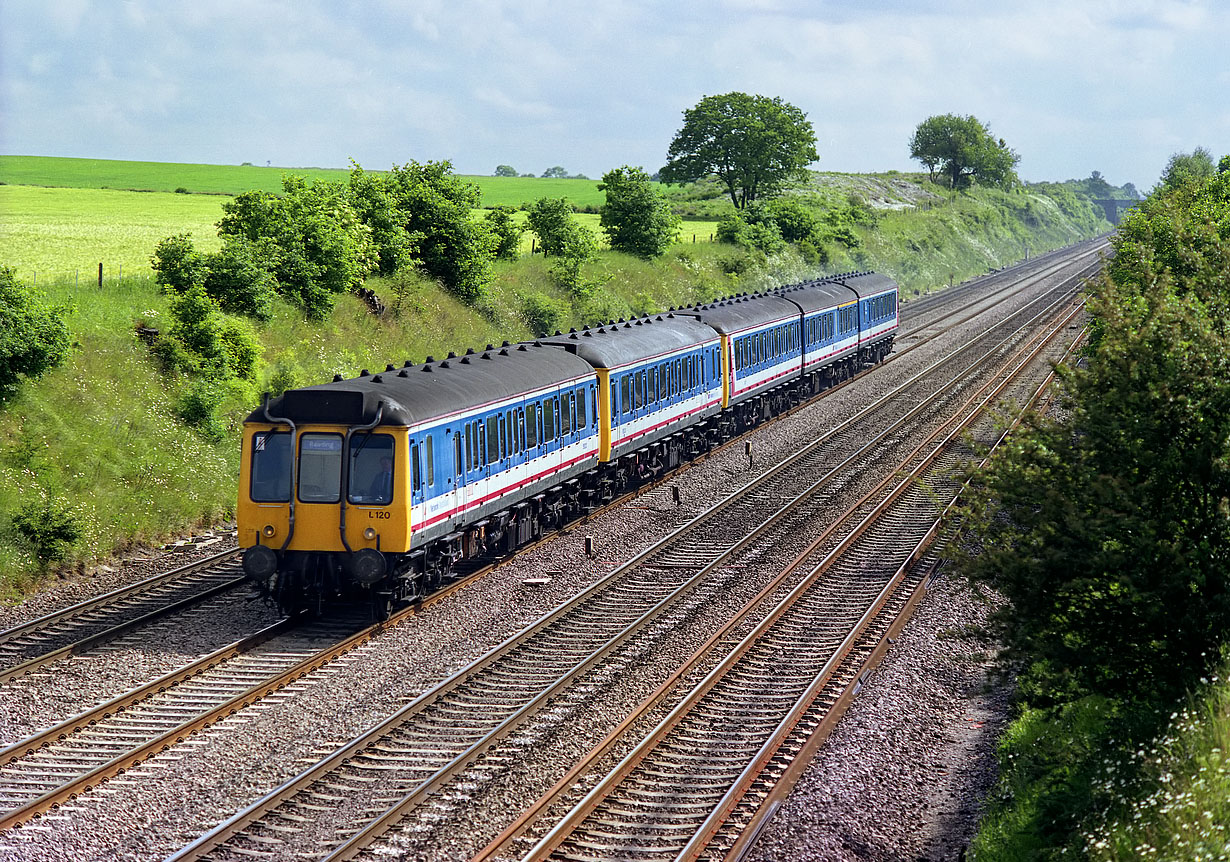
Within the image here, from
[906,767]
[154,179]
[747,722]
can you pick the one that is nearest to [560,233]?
[747,722]

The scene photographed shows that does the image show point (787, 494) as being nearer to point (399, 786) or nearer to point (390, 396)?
point (390, 396)

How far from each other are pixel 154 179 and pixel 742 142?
47.4m

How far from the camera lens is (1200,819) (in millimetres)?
8742

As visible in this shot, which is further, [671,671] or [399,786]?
[671,671]

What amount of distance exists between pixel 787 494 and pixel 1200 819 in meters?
19.8

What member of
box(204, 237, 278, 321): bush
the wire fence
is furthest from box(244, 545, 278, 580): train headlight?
box(204, 237, 278, 321): bush

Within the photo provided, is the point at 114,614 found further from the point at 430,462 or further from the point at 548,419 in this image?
the point at 548,419

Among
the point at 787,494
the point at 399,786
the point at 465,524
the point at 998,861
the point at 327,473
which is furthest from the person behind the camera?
the point at 787,494

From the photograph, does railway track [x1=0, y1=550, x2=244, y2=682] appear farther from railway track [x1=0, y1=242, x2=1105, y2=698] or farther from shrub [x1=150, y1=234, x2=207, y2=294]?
shrub [x1=150, y1=234, x2=207, y2=294]

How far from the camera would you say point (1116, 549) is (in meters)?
11.5

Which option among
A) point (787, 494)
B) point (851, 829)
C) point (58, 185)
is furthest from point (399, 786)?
point (58, 185)

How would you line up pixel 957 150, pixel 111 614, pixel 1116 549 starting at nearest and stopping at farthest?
pixel 1116 549, pixel 111 614, pixel 957 150

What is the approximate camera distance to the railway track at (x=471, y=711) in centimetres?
1192

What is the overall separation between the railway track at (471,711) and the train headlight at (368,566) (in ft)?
6.97
